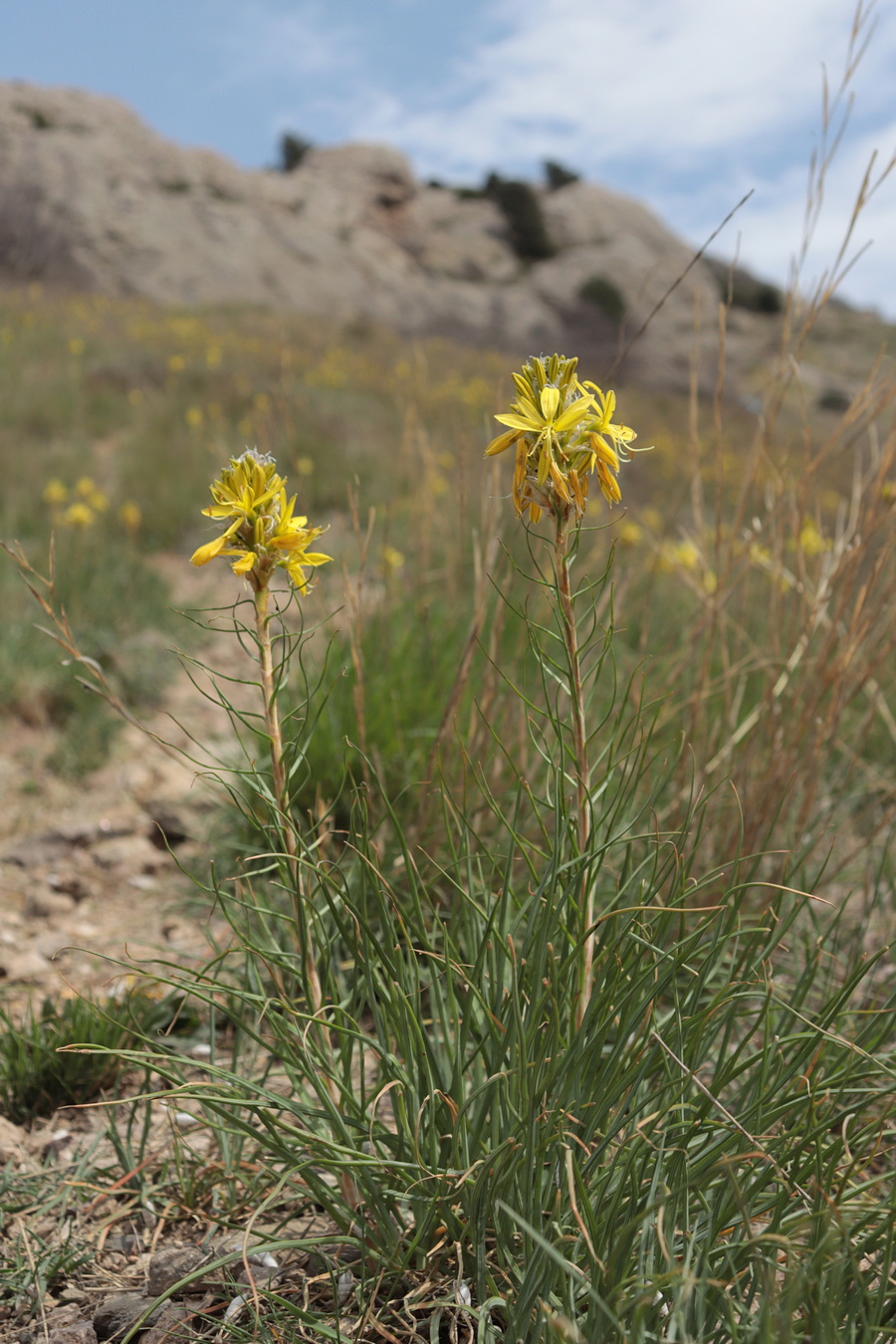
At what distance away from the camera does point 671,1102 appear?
1.08m

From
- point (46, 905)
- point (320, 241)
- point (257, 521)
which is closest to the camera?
point (257, 521)

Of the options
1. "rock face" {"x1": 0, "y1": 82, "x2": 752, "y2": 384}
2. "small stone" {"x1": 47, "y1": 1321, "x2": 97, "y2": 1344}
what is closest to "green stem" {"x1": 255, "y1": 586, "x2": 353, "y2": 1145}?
"small stone" {"x1": 47, "y1": 1321, "x2": 97, "y2": 1344}

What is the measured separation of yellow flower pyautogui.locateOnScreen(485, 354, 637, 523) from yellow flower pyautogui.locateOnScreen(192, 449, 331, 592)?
0.26 metres

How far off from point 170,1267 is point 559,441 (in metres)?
1.22

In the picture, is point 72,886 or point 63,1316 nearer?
point 63,1316

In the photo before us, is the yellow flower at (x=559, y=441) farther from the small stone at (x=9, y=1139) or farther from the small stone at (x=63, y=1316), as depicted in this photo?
the small stone at (x=9, y=1139)

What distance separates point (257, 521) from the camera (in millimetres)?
1001

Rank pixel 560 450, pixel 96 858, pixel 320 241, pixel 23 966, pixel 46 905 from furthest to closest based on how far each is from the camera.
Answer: pixel 320 241
pixel 96 858
pixel 46 905
pixel 23 966
pixel 560 450

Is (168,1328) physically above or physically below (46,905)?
below

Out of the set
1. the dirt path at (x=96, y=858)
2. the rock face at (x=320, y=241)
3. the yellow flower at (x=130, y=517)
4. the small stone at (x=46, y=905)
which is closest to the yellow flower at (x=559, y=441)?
the dirt path at (x=96, y=858)

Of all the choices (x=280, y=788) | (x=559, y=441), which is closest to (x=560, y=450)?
(x=559, y=441)

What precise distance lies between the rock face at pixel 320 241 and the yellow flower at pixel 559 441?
2157cm

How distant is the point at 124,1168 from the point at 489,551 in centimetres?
131

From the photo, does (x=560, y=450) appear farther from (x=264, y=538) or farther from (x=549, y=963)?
(x=549, y=963)
